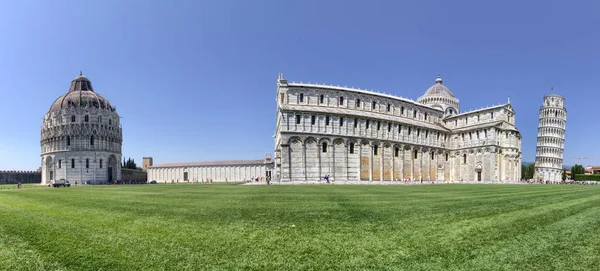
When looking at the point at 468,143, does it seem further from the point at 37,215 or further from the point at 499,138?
the point at 37,215

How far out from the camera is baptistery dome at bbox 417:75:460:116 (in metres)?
67.6

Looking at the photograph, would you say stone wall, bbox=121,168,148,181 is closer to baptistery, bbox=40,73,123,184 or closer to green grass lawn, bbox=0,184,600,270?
Result: baptistery, bbox=40,73,123,184

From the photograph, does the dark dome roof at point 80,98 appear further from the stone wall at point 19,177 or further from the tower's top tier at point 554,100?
the tower's top tier at point 554,100

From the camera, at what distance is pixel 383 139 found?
1907 inches

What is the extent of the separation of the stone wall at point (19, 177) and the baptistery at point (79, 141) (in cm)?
1289

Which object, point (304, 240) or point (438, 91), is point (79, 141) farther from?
point (438, 91)

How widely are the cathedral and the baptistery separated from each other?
145ft

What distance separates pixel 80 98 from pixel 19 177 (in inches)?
1150

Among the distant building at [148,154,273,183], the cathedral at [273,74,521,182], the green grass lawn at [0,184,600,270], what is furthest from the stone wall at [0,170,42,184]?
the green grass lawn at [0,184,600,270]

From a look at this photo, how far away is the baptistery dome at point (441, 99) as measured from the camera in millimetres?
67625

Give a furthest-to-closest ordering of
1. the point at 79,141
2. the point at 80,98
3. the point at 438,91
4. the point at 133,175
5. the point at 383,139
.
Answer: the point at 133,175
the point at 438,91
the point at 80,98
the point at 79,141
the point at 383,139

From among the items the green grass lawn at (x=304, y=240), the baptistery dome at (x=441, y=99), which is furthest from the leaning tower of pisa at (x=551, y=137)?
the green grass lawn at (x=304, y=240)

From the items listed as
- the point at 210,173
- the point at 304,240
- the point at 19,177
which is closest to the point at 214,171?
the point at 210,173

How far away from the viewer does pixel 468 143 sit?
5747 centimetres
